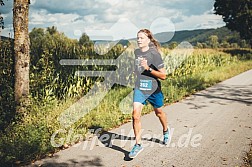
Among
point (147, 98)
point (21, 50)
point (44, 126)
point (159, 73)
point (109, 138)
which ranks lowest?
point (109, 138)

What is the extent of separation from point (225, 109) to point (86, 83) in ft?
17.2

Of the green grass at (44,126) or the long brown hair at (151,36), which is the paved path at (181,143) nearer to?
the green grass at (44,126)

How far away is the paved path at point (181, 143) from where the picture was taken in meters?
4.38

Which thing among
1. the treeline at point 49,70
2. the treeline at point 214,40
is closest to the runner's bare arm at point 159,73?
the treeline at point 49,70

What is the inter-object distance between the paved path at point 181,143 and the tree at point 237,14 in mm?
30183

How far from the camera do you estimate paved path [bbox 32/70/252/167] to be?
438 centimetres

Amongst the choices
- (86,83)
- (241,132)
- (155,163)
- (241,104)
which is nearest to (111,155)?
(155,163)

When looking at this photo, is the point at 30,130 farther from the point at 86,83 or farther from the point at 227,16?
the point at 227,16

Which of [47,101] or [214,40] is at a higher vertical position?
[214,40]

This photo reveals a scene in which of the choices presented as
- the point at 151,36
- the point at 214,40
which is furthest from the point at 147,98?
the point at 214,40

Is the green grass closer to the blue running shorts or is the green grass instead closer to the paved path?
the paved path

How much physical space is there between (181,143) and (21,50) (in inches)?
159

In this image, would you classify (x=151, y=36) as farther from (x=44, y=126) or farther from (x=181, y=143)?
(x=44, y=126)

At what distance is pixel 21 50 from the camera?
6305mm
